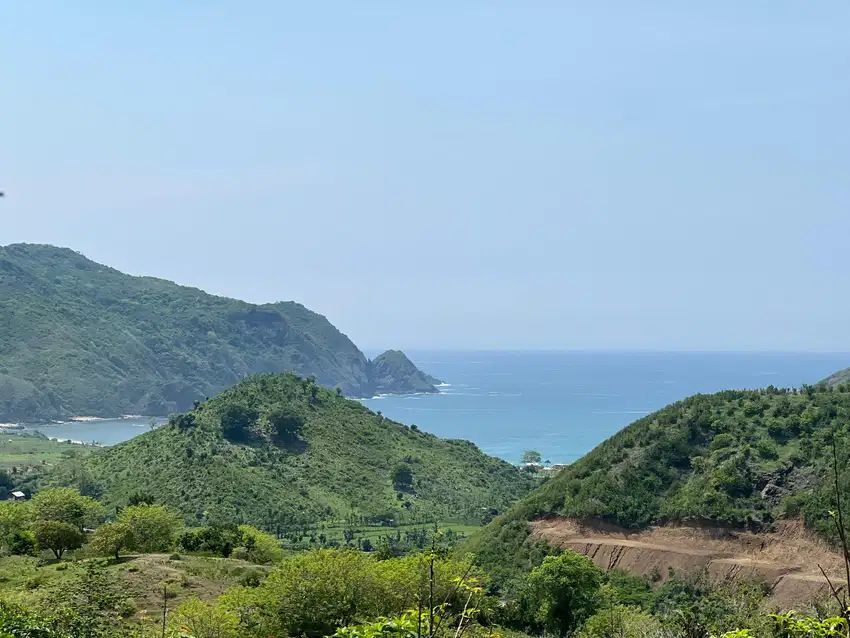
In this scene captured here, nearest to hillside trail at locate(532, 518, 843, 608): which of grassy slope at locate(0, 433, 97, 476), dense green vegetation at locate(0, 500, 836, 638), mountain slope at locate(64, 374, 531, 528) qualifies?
dense green vegetation at locate(0, 500, 836, 638)

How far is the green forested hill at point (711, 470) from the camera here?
49847mm

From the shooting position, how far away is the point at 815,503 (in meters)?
46.5

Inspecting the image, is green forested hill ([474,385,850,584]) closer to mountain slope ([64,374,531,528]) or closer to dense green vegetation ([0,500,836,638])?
dense green vegetation ([0,500,836,638])

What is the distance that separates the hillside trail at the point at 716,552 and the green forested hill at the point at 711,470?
963 millimetres

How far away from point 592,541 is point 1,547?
39610 mm

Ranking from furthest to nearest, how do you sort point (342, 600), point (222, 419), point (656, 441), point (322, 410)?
point (322, 410) → point (222, 419) → point (656, 441) → point (342, 600)

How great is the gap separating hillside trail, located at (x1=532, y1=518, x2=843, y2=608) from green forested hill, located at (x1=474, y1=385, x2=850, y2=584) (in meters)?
0.96

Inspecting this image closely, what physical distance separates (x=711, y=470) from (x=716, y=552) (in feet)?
27.7

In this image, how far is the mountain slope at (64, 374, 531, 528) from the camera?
8169cm

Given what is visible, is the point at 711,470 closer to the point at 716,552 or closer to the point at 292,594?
the point at 716,552

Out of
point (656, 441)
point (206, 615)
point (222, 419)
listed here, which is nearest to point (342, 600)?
point (206, 615)

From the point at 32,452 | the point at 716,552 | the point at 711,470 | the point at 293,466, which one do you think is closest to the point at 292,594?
the point at 716,552

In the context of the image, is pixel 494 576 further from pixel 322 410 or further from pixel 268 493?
pixel 322 410

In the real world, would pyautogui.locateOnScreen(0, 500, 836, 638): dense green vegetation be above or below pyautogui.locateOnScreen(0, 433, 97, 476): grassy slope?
above
